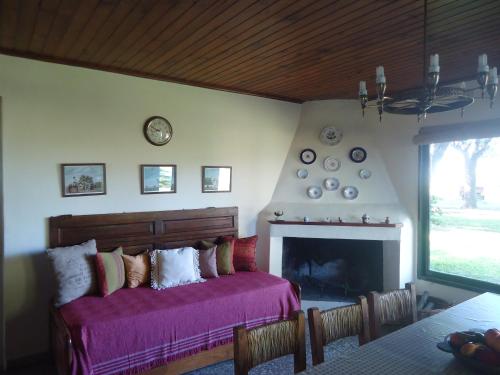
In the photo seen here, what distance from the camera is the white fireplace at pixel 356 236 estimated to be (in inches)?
148

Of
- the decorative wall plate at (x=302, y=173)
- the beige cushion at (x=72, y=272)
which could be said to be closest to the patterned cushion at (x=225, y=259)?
the beige cushion at (x=72, y=272)

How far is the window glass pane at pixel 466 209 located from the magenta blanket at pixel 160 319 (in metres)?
1.80

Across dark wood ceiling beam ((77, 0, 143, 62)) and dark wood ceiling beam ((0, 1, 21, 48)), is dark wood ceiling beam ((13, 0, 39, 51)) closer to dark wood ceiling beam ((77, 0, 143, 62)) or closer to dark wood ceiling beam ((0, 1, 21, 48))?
dark wood ceiling beam ((0, 1, 21, 48))

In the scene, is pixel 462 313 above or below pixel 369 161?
below

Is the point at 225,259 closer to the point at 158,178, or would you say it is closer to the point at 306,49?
the point at 158,178

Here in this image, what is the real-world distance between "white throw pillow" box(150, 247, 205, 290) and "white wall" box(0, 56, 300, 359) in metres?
0.52

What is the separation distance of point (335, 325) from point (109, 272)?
1867mm

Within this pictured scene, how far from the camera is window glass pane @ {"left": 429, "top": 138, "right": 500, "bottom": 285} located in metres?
3.37

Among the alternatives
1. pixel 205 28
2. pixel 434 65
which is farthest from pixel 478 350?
pixel 205 28

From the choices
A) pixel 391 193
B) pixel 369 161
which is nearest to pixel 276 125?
pixel 369 161

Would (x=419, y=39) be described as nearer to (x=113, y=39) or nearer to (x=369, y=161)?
(x=369, y=161)

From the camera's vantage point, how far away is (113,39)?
2.46 m

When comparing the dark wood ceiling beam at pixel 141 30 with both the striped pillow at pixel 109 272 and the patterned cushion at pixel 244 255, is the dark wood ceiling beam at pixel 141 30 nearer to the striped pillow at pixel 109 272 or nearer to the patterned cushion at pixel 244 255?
the striped pillow at pixel 109 272

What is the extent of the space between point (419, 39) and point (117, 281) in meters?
2.88
